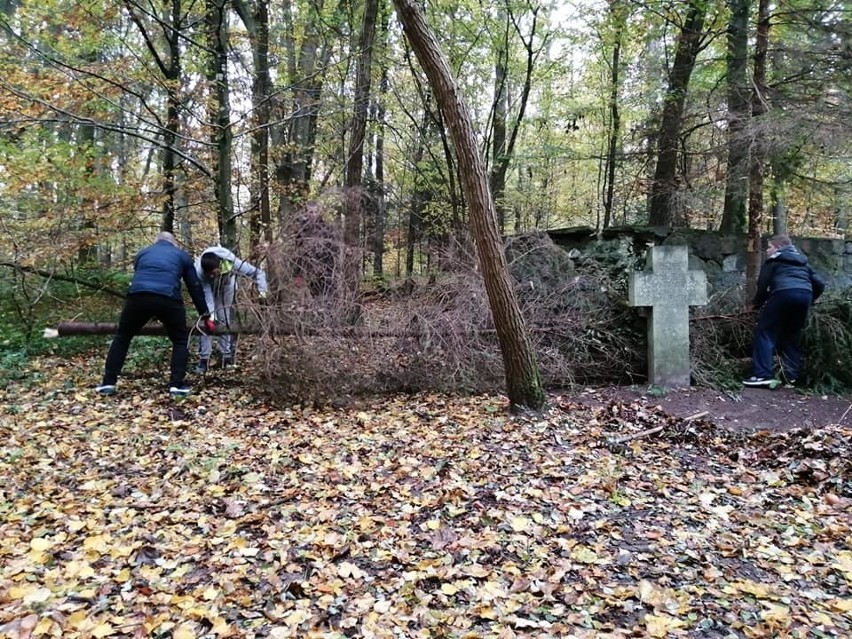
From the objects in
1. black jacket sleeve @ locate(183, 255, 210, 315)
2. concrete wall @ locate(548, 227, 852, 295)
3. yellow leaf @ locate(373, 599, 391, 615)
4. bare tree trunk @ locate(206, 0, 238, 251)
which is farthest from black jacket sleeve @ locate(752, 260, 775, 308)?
bare tree trunk @ locate(206, 0, 238, 251)

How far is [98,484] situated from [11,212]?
7.20 metres

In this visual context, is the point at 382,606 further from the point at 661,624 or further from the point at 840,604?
the point at 840,604

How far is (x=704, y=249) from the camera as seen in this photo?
24.9ft

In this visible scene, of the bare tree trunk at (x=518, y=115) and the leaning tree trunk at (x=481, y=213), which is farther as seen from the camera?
the bare tree trunk at (x=518, y=115)

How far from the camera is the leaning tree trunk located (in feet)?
15.3

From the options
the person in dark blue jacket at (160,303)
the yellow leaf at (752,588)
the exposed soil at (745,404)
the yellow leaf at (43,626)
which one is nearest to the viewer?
the yellow leaf at (43,626)

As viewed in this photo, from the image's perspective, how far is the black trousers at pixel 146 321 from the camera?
5.56 meters

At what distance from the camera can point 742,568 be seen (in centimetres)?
270

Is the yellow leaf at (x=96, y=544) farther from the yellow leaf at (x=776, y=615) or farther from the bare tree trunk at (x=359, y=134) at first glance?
the bare tree trunk at (x=359, y=134)

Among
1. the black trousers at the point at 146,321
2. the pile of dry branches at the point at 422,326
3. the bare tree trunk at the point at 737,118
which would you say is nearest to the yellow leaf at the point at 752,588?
the pile of dry branches at the point at 422,326

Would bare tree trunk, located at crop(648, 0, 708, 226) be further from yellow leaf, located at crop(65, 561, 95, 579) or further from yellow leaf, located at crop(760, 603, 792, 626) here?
yellow leaf, located at crop(65, 561, 95, 579)

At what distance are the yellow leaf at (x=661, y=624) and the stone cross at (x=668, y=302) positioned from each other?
4.07m

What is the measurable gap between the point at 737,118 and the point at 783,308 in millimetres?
2291

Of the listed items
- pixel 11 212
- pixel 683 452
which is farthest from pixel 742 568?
pixel 11 212
